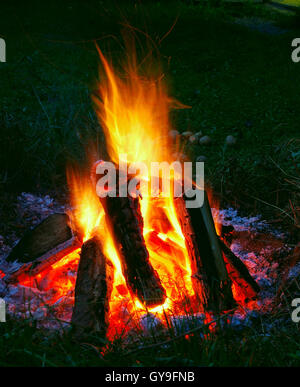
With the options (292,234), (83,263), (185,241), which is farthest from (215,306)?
(292,234)

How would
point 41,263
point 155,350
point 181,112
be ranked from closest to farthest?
1. point 155,350
2. point 41,263
3. point 181,112

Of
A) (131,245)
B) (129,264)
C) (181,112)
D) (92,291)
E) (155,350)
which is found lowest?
(155,350)

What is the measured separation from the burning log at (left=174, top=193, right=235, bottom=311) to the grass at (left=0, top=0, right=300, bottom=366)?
29 centimetres

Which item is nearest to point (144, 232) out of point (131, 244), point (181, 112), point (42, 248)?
point (131, 244)

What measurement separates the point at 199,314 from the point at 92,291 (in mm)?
597

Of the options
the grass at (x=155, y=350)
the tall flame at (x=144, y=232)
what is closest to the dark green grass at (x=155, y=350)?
the grass at (x=155, y=350)

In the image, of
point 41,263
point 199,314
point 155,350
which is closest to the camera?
point 155,350

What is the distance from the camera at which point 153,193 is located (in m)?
2.70

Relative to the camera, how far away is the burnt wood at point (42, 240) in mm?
2566

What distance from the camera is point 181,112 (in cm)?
498

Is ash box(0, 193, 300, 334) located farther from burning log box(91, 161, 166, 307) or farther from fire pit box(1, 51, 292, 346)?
burning log box(91, 161, 166, 307)

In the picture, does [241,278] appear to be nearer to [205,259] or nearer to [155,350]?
[205,259]

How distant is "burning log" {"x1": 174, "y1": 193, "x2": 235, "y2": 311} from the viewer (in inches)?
87.4

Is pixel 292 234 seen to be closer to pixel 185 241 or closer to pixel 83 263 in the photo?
pixel 185 241
